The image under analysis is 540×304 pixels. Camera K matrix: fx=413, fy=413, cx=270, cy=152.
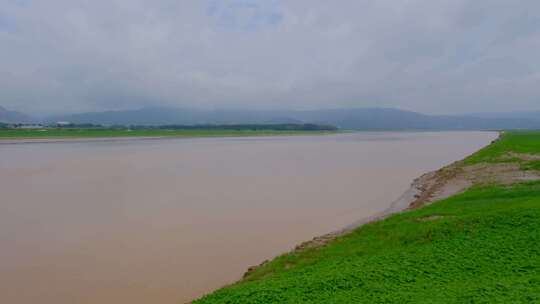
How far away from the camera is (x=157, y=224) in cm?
1405

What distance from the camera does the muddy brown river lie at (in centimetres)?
906

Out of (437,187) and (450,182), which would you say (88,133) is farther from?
(437,187)

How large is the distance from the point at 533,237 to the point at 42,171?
2988 cm

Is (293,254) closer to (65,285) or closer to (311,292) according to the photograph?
(311,292)

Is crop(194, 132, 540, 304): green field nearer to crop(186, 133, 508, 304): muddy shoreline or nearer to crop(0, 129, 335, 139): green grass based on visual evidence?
crop(186, 133, 508, 304): muddy shoreline

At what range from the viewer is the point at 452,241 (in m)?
8.23

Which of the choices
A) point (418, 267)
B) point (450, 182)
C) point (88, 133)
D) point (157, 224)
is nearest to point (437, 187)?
point (450, 182)

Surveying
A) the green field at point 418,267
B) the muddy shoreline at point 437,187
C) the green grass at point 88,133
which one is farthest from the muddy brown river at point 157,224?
the green grass at point 88,133

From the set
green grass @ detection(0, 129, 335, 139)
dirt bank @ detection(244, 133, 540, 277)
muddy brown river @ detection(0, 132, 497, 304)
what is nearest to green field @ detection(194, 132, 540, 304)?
muddy brown river @ detection(0, 132, 497, 304)

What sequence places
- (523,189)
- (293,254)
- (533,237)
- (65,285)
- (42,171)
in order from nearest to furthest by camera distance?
(533,237) < (65,285) < (293,254) < (523,189) < (42,171)

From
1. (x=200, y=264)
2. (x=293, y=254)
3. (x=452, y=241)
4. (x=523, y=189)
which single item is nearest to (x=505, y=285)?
(x=452, y=241)

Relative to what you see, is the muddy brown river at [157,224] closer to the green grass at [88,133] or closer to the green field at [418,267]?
the green field at [418,267]

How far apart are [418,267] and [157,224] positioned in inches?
373

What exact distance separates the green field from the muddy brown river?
2148 millimetres
